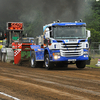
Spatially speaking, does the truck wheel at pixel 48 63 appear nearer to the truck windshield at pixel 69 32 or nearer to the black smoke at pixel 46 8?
the truck windshield at pixel 69 32

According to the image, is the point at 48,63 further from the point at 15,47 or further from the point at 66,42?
the point at 15,47

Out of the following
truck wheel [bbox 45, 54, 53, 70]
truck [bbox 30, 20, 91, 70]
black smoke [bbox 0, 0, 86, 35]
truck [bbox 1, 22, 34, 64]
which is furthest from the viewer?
black smoke [bbox 0, 0, 86, 35]

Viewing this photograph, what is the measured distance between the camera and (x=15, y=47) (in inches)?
978

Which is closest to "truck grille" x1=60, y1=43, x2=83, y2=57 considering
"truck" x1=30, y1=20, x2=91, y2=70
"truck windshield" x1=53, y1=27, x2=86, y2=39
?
"truck" x1=30, y1=20, x2=91, y2=70

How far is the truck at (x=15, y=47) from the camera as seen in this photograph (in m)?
23.6

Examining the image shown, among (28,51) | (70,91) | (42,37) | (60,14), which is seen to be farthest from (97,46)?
(70,91)

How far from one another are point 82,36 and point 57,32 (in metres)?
1.53

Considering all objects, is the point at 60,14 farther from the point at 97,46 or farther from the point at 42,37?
the point at 42,37

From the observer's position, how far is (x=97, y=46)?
122ft

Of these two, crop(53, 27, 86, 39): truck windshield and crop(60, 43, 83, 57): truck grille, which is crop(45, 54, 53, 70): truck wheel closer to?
crop(60, 43, 83, 57): truck grille

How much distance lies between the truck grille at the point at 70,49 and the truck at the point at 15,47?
6.00m

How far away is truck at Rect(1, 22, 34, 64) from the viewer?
23.6m

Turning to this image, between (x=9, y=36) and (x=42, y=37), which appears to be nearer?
(x=42, y=37)

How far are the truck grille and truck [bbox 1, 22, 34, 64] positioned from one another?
5996mm
